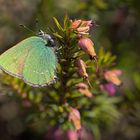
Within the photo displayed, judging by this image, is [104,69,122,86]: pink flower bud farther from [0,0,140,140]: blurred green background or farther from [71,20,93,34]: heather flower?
[0,0,140,140]: blurred green background

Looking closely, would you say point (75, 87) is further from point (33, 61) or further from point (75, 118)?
point (33, 61)

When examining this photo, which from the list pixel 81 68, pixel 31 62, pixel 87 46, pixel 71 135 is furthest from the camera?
pixel 71 135

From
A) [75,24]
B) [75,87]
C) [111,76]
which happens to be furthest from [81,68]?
→ [111,76]

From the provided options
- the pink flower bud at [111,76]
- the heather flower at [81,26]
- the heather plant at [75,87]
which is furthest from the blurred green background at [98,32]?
the heather flower at [81,26]

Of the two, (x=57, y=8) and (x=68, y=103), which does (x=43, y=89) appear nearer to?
(x=68, y=103)

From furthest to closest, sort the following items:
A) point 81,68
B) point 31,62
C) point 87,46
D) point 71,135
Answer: point 71,135 → point 31,62 → point 81,68 → point 87,46

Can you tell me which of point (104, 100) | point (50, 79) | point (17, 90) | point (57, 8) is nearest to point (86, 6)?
point (57, 8)

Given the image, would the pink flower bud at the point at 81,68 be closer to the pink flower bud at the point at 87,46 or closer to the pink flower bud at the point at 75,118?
the pink flower bud at the point at 87,46

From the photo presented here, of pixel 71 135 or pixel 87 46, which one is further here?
pixel 71 135
